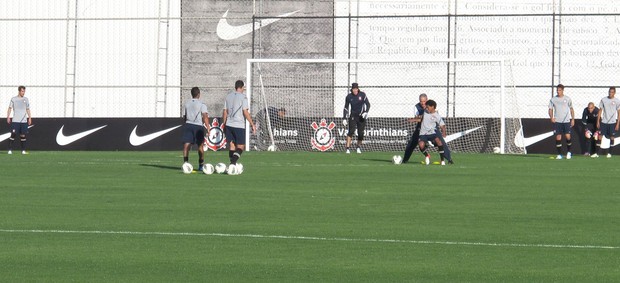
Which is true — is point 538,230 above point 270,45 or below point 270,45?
below


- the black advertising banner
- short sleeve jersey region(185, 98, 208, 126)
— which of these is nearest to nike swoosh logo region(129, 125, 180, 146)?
the black advertising banner

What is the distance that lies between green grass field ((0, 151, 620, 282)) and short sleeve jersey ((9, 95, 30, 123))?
1161 centimetres

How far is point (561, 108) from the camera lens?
3216 centimetres

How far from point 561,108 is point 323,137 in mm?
8624

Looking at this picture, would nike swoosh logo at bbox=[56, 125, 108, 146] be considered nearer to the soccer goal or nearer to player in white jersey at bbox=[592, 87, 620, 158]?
the soccer goal

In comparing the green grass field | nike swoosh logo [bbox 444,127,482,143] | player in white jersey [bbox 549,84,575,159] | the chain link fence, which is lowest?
the green grass field

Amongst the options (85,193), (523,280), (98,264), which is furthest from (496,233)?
(85,193)

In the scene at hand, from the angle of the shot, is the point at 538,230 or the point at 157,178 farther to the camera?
the point at 157,178

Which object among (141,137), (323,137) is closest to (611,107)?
(323,137)

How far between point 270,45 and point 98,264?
37.4 meters

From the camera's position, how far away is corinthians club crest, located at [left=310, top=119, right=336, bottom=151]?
125ft

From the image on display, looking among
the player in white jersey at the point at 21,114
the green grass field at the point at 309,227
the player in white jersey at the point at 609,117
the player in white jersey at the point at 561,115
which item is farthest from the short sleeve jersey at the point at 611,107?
the player in white jersey at the point at 21,114

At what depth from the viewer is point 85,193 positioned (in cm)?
1814

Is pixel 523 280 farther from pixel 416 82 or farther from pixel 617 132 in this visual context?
pixel 416 82
